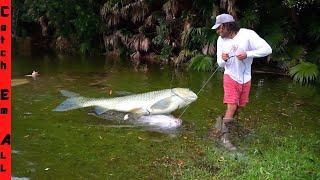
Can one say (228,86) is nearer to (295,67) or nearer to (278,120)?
(278,120)

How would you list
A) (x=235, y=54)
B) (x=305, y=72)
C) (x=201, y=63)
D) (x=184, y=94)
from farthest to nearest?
1. (x=201, y=63)
2. (x=305, y=72)
3. (x=184, y=94)
4. (x=235, y=54)

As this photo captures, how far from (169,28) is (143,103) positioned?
9.35m

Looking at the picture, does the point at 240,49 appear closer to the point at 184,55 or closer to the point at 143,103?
the point at 143,103

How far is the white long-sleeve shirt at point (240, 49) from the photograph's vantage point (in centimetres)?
677

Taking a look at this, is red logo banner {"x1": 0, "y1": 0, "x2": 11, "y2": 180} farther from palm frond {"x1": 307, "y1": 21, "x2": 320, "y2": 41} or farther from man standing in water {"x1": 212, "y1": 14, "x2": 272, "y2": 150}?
palm frond {"x1": 307, "y1": 21, "x2": 320, "y2": 41}

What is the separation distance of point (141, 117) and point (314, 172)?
3.34 metres

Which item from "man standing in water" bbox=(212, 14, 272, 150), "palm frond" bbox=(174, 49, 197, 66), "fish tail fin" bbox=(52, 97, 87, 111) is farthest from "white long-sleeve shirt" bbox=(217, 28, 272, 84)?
"palm frond" bbox=(174, 49, 197, 66)

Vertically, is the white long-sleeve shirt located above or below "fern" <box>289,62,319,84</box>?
above

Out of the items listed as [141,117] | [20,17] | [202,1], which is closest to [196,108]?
[141,117]

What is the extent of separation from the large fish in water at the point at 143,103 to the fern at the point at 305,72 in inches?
187

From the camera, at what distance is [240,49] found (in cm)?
679

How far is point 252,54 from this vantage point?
6.64 meters

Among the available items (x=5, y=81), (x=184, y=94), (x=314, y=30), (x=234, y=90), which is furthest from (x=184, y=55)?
(x=5, y=81)

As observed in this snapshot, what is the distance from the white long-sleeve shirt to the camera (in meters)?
6.77
